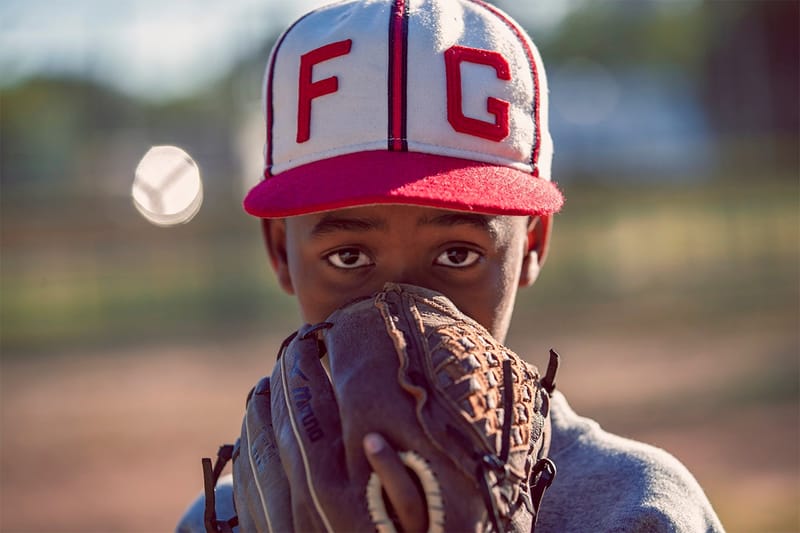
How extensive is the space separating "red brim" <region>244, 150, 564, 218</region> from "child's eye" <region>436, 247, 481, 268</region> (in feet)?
0.38

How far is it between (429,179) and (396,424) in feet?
1.66

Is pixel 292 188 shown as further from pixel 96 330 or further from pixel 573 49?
pixel 573 49

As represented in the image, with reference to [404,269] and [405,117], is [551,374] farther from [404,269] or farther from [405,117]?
[405,117]

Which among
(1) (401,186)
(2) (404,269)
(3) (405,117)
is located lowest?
(2) (404,269)

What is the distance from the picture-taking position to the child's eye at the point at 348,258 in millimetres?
1735

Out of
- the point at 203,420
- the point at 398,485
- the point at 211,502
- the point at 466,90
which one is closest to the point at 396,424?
the point at 398,485

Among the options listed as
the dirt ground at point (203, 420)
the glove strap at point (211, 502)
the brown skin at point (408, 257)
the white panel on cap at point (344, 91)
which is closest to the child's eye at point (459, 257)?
the brown skin at point (408, 257)

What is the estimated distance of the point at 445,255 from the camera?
1731 mm

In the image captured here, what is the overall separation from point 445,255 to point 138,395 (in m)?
7.59

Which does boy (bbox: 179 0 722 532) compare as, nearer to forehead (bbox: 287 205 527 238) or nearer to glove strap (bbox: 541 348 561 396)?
forehead (bbox: 287 205 527 238)

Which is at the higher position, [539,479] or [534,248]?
[534,248]

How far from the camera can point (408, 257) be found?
170 centimetres

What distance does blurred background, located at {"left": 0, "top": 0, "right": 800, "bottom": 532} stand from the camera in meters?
6.81

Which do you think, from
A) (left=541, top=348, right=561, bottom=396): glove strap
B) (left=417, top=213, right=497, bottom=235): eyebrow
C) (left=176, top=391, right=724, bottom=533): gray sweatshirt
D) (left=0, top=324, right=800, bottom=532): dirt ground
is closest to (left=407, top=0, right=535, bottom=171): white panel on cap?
(left=417, top=213, right=497, bottom=235): eyebrow
